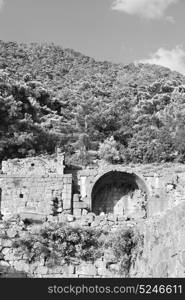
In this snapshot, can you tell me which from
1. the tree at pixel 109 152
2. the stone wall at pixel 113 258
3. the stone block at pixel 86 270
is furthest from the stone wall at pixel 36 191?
the stone block at pixel 86 270

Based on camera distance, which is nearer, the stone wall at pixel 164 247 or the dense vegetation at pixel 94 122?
the stone wall at pixel 164 247


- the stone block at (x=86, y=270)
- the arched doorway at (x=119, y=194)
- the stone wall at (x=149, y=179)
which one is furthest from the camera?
the arched doorway at (x=119, y=194)

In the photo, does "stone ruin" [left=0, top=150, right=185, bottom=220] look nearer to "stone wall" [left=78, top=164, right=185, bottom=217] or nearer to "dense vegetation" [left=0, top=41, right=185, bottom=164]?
"stone wall" [left=78, top=164, right=185, bottom=217]

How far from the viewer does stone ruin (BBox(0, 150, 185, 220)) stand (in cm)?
2283

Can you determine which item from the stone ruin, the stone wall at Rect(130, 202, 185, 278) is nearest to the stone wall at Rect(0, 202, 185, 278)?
the stone wall at Rect(130, 202, 185, 278)

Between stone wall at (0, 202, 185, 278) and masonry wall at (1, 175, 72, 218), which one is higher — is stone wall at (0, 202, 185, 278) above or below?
below

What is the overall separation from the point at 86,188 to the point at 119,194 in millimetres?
1905

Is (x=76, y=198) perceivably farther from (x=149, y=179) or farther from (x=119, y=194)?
(x=149, y=179)

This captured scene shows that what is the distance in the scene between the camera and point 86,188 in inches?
945

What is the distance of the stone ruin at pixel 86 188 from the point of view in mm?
22828

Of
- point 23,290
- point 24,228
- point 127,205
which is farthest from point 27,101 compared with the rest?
point 23,290

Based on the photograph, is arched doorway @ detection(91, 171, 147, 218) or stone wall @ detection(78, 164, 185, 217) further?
arched doorway @ detection(91, 171, 147, 218)

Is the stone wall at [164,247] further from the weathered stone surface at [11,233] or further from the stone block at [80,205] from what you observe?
the stone block at [80,205]

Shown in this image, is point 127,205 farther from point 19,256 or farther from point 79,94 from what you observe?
point 79,94
